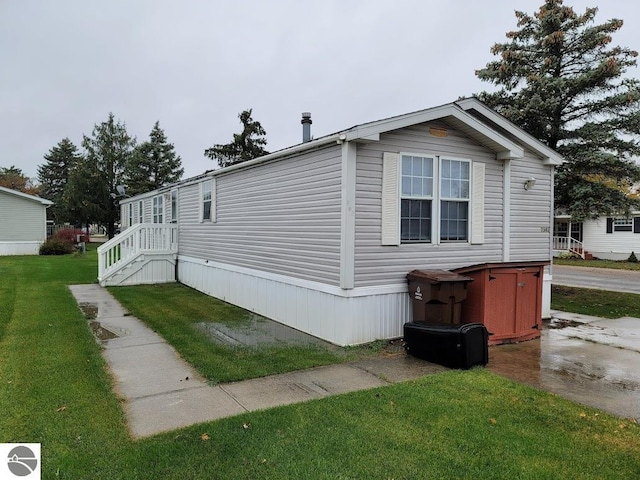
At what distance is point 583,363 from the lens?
571 centimetres

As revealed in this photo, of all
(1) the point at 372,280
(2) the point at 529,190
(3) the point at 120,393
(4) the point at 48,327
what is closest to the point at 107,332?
(4) the point at 48,327

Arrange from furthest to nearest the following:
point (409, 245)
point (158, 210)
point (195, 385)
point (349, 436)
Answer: point (158, 210) → point (409, 245) → point (195, 385) → point (349, 436)

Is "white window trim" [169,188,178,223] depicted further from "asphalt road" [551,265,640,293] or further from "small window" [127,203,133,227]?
"asphalt road" [551,265,640,293]

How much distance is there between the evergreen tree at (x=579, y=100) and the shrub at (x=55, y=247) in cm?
2334

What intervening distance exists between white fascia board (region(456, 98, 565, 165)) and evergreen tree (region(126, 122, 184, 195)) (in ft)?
106

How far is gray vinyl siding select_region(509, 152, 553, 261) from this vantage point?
820cm

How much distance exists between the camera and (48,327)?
7.07 metres

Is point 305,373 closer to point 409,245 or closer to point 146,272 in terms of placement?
point 409,245

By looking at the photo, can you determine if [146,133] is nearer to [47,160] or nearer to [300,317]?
[47,160]

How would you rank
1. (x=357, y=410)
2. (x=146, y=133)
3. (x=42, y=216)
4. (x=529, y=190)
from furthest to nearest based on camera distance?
(x=146, y=133) < (x=42, y=216) < (x=529, y=190) < (x=357, y=410)

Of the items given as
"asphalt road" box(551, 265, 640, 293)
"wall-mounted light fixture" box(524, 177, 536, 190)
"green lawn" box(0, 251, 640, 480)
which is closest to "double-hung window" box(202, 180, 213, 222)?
"green lawn" box(0, 251, 640, 480)

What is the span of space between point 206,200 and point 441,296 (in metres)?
7.76

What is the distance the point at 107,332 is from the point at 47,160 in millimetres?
57699

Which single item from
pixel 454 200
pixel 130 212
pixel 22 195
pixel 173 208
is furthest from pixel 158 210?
pixel 22 195
